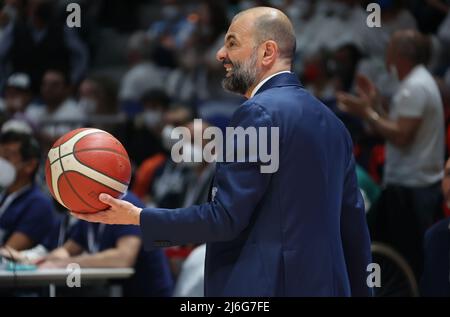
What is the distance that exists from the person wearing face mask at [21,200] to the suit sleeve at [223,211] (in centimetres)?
287

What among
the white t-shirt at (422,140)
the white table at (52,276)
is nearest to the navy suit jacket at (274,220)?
the white table at (52,276)

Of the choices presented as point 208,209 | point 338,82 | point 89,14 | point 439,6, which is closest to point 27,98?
point 89,14

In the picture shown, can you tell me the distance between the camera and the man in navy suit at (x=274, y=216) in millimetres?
3811

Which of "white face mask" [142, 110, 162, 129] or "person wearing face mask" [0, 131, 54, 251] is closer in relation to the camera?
"person wearing face mask" [0, 131, 54, 251]

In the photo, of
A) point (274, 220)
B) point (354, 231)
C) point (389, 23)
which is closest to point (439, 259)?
point (354, 231)

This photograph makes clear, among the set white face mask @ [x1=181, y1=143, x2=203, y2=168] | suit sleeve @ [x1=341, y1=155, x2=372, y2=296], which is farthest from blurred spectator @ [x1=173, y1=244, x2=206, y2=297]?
suit sleeve @ [x1=341, y1=155, x2=372, y2=296]

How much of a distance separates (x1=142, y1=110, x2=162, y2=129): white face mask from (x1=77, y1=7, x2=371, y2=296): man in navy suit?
5999mm

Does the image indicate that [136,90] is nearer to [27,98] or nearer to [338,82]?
[27,98]

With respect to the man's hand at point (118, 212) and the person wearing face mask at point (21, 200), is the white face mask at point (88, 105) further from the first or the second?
the man's hand at point (118, 212)

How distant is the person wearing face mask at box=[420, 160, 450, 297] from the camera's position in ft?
19.0

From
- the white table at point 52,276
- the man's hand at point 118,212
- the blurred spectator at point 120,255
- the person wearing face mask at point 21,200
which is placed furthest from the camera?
the person wearing face mask at point 21,200

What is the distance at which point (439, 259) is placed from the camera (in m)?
5.83

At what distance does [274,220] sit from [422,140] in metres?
3.61

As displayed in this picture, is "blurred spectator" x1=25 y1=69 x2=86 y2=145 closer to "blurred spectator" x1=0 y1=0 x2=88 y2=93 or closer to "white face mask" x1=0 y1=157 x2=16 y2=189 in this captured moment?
"blurred spectator" x1=0 y1=0 x2=88 y2=93
